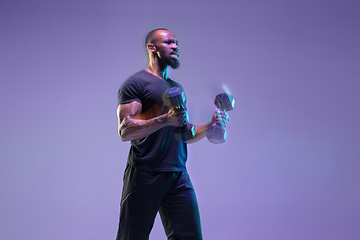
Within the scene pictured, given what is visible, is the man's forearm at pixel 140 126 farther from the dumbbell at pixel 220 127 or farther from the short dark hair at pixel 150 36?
the short dark hair at pixel 150 36

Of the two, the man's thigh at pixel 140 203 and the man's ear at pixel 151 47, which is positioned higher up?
the man's ear at pixel 151 47

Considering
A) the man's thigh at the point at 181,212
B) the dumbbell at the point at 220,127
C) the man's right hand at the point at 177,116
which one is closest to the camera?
the man's right hand at the point at 177,116

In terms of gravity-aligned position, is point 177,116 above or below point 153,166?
above

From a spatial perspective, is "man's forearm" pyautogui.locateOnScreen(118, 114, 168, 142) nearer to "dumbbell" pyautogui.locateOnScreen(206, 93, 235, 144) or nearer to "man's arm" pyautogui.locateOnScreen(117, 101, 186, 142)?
"man's arm" pyautogui.locateOnScreen(117, 101, 186, 142)

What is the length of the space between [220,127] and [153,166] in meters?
0.30

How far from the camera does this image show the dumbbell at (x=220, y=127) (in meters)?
1.31

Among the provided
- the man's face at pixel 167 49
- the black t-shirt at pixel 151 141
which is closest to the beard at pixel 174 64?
the man's face at pixel 167 49

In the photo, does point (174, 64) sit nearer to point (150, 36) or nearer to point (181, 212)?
point (150, 36)

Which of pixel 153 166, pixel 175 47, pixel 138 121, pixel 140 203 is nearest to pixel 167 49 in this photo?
pixel 175 47

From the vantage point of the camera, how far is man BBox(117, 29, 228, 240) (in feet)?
4.39

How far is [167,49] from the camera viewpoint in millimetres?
1459

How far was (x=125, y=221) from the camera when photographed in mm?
1354
